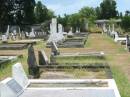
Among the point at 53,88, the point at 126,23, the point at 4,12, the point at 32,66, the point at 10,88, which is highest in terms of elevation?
the point at 4,12

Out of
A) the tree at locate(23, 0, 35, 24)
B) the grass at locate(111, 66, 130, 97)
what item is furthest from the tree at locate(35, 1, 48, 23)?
the grass at locate(111, 66, 130, 97)

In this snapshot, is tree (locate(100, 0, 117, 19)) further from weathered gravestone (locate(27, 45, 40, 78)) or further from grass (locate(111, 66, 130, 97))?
weathered gravestone (locate(27, 45, 40, 78))

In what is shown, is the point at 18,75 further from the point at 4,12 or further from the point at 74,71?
the point at 4,12

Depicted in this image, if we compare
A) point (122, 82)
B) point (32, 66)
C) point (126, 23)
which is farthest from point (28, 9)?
point (122, 82)

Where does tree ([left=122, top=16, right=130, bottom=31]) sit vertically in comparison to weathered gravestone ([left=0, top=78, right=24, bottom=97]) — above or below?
below

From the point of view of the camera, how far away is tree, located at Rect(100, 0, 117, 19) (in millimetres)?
106562

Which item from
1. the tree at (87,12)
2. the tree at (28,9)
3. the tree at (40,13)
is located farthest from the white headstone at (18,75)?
the tree at (87,12)

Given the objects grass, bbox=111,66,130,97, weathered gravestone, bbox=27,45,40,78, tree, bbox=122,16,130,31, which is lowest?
tree, bbox=122,16,130,31

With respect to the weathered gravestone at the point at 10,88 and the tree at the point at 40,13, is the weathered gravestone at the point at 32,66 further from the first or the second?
the tree at the point at 40,13

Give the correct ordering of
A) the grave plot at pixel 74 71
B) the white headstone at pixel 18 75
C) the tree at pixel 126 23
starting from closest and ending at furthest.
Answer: the white headstone at pixel 18 75 < the grave plot at pixel 74 71 < the tree at pixel 126 23

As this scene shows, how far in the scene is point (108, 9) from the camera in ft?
346

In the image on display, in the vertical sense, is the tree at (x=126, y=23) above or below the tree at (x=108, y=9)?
below

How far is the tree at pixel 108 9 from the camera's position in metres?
107

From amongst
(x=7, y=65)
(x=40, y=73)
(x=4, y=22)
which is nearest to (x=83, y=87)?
(x=40, y=73)
